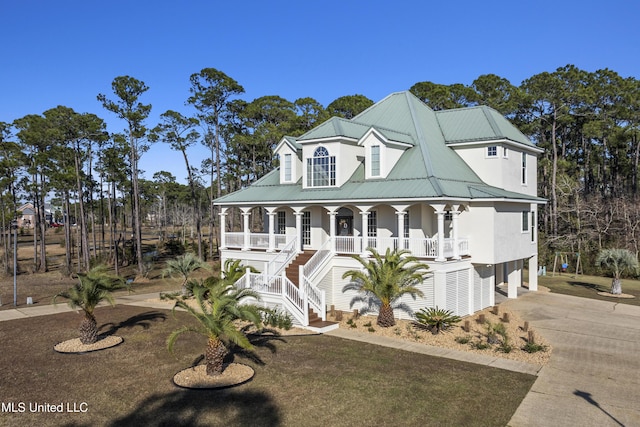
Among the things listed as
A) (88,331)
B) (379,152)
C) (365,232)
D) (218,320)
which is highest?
(379,152)

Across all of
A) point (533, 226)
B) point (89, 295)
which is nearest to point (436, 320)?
point (89, 295)

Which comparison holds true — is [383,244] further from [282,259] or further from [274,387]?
[274,387]

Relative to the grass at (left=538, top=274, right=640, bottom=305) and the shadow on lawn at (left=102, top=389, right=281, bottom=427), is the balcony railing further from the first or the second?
the shadow on lawn at (left=102, top=389, right=281, bottom=427)

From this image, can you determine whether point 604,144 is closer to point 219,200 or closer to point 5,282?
point 219,200

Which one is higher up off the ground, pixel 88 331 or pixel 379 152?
pixel 379 152

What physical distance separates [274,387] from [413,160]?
49.0 feet

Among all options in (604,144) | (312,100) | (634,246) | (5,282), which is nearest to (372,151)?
(312,100)

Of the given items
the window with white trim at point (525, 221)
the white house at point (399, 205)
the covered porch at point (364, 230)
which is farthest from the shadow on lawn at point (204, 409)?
the window with white trim at point (525, 221)

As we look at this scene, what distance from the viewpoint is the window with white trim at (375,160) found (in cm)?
2445

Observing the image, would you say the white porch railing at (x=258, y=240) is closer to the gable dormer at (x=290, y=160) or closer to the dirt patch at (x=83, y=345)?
the gable dormer at (x=290, y=160)

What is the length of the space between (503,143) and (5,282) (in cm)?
3597

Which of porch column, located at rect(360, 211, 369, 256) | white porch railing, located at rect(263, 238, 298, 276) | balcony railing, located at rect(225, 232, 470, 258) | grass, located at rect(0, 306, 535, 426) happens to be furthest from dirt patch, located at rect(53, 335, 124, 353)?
porch column, located at rect(360, 211, 369, 256)

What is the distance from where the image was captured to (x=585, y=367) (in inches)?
580

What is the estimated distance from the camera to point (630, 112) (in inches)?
1788
